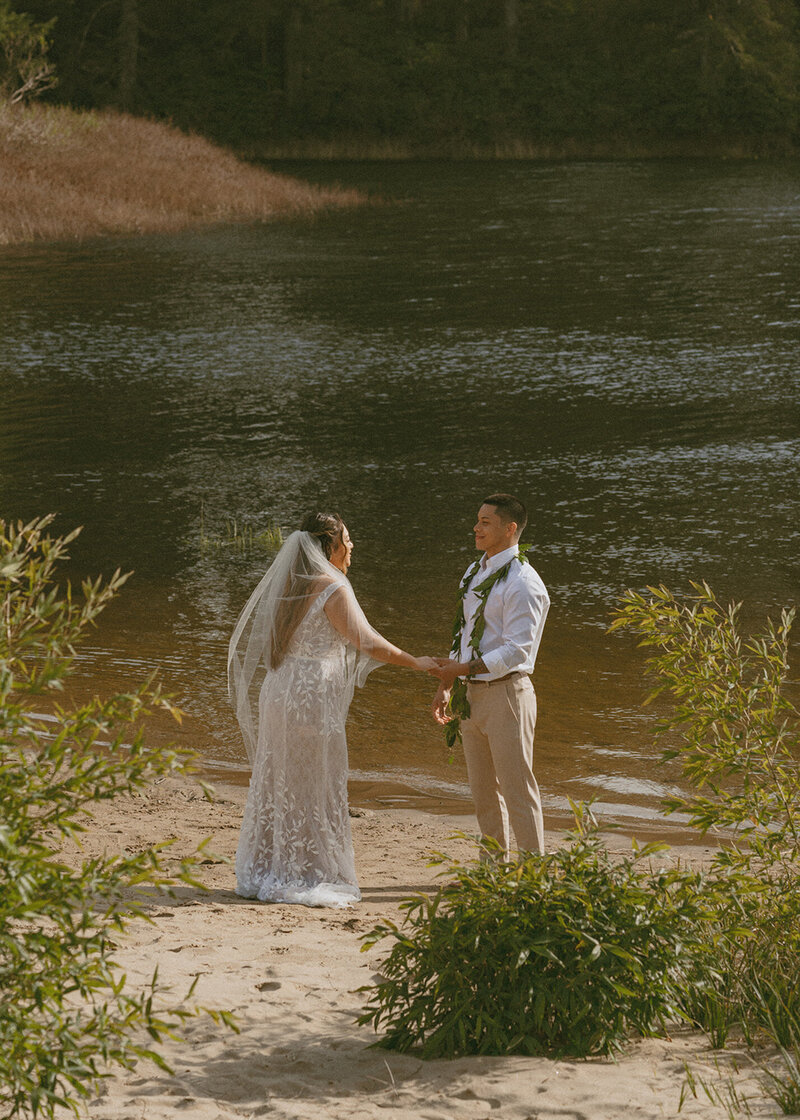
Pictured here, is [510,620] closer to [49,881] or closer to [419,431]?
[49,881]

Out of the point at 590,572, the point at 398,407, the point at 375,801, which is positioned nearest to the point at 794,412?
the point at 398,407

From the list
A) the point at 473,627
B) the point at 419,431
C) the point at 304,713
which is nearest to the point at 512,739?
the point at 473,627

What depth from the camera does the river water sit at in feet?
34.2

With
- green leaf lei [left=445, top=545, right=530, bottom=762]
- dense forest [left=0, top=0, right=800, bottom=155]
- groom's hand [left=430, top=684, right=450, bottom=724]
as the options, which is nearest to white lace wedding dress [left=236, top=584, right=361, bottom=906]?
groom's hand [left=430, top=684, right=450, bottom=724]

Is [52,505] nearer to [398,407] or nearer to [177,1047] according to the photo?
[398,407]

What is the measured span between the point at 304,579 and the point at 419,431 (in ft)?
40.0

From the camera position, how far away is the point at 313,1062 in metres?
4.71

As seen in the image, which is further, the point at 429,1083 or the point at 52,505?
the point at 52,505

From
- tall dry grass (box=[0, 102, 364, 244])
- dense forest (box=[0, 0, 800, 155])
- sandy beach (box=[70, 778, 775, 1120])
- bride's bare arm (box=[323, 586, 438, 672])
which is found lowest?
sandy beach (box=[70, 778, 775, 1120])

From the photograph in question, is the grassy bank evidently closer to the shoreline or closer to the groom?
the shoreline

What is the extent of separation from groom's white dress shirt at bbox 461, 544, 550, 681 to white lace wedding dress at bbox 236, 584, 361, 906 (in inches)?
28.2

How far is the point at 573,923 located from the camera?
459 centimetres

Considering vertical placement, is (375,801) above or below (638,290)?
below

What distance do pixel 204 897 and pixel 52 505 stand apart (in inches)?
378
